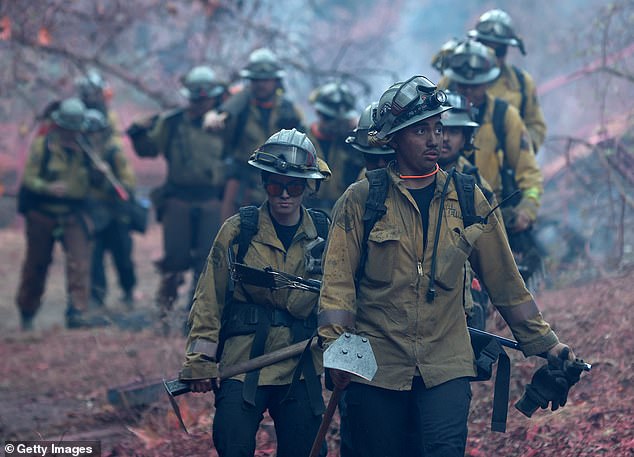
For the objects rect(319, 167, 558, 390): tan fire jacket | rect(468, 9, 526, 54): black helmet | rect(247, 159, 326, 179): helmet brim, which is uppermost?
rect(468, 9, 526, 54): black helmet

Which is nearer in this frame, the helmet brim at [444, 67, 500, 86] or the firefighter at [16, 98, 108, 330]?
the helmet brim at [444, 67, 500, 86]

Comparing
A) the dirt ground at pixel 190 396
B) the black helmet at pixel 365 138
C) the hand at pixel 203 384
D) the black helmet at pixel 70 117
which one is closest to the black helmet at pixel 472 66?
the black helmet at pixel 365 138

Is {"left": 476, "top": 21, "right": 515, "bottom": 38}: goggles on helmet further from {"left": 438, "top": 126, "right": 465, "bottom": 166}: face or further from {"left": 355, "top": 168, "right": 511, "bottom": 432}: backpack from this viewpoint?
{"left": 355, "top": 168, "right": 511, "bottom": 432}: backpack

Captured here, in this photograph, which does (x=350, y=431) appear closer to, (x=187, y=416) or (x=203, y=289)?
(x=203, y=289)

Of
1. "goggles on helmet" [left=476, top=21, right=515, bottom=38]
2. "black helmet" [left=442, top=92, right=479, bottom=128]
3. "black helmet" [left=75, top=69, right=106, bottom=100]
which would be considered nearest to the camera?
"black helmet" [left=442, top=92, right=479, bottom=128]

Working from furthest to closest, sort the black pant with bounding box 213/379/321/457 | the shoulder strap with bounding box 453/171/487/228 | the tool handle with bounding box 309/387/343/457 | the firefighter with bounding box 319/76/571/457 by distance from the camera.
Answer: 1. the black pant with bounding box 213/379/321/457
2. the shoulder strap with bounding box 453/171/487/228
3. the firefighter with bounding box 319/76/571/457
4. the tool handle with bounding box 309/387/343/457

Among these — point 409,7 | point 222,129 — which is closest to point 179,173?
point 222,129

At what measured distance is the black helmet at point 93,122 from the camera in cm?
1146

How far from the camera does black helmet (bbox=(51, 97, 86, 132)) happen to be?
11.2 meters

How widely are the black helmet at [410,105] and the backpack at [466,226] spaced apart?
248 mm

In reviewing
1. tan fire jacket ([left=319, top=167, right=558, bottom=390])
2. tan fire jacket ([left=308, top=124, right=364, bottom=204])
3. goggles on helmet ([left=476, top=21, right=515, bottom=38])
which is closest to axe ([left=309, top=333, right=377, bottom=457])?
tan fire jacket ([left=319, top=167, right=558, bottom=390])

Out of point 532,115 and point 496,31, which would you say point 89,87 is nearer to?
point 496,31

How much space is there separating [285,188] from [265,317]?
68 centimetres

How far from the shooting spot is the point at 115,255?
1288 cm
